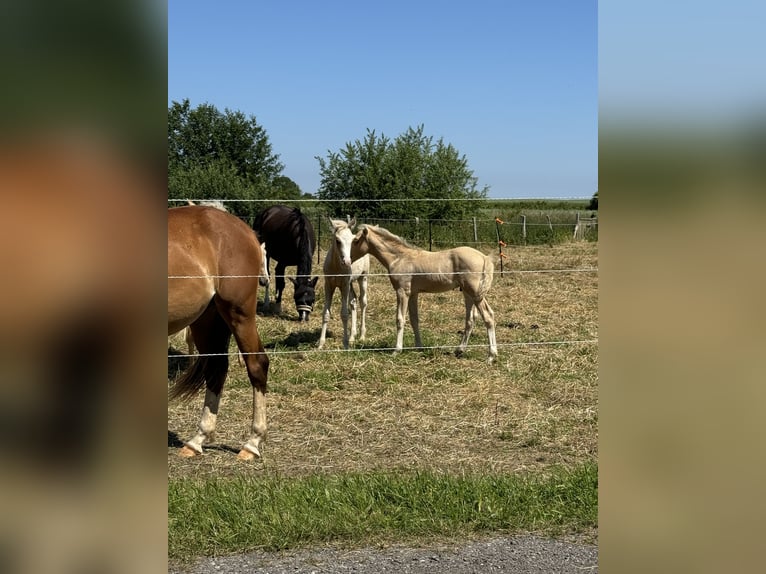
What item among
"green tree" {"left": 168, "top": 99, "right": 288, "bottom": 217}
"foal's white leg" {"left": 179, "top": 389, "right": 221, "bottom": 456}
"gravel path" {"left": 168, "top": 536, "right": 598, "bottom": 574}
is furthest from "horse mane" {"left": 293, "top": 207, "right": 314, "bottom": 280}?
"green tree" {"left": 168, "top": 99, "right": 288, "bottom": 217}

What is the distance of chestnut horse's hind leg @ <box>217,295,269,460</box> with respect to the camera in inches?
192

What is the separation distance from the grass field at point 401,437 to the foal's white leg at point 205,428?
0.34 ft

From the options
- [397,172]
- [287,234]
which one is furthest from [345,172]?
[287,234]

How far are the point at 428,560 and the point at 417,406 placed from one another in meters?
3.05

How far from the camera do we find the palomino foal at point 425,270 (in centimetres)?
839

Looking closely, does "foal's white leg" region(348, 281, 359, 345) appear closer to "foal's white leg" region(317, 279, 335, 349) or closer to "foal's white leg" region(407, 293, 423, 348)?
"foal's white leg" region(317, 279, 335, 349)

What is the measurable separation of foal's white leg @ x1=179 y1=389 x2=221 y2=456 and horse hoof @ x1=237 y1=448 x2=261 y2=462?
0.32 metres

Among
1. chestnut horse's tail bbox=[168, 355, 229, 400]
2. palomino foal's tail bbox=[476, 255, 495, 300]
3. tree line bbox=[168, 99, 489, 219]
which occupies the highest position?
tree line bbox=[168, 99, 489, 219]
